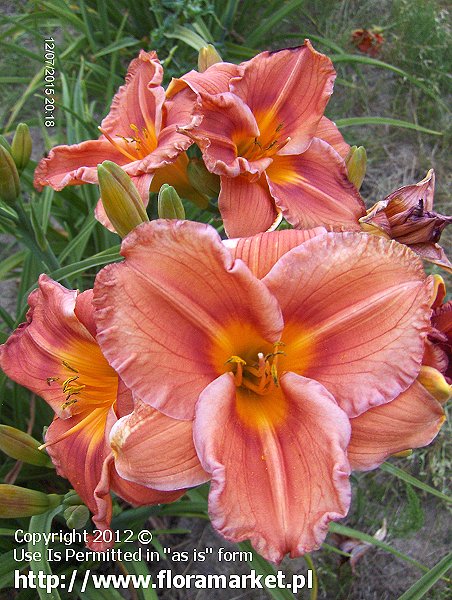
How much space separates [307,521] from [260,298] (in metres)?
0.27

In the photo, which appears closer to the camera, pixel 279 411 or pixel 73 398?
pixel 279 411

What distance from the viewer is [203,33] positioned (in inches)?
81.4

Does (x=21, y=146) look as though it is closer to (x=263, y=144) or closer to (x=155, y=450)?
(x=263, y=144)

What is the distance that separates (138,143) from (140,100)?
0.34ft

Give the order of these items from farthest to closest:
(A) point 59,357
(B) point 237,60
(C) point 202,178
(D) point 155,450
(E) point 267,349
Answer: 1. (B) point 237,60
2. (C) point 202,178
3. (A) point 59,357
4. (E) point 267,349
5. (D) point 155,450

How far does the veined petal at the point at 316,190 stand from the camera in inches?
39.3

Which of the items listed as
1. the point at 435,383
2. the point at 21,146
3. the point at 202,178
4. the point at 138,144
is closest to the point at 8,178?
the point at 21,146

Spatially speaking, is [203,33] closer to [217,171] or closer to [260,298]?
[217,171]

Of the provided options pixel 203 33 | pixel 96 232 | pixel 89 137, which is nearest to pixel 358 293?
pixel 96 232

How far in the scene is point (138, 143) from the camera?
1114 millimetres

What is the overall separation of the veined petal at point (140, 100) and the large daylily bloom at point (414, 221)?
0.42 m

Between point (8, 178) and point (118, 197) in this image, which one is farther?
point (8, 178)

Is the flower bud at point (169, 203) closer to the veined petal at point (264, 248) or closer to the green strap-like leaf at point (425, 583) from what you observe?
the veined petal at point (264, 248)

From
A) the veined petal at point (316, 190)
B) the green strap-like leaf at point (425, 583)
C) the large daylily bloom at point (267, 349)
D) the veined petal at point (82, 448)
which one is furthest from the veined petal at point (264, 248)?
the green strap-like leaf at point (425, 583)
